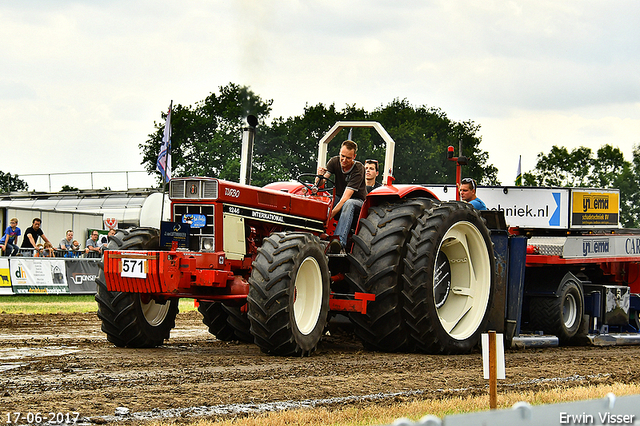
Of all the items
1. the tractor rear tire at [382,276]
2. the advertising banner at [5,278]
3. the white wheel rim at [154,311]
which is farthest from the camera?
the advertising banner at [5,278]

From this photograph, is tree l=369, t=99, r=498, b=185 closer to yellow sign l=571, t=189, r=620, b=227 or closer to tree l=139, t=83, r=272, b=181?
tree l=139, t=83, r=272, b=181

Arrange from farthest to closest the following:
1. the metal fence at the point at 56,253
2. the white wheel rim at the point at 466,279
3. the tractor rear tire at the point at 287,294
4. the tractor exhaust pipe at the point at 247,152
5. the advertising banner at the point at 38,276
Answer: the metal fence at the point at 56,253
the advertising banner at the point at 38,276
the white wheel rim at the point at 466,279
the tractor exhaust pipe at the point at 247,152
the tractor rear tire at the point at 287,294

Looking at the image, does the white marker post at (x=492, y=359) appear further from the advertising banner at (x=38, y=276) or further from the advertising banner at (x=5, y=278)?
the advertising banner at (x=38, y=276)

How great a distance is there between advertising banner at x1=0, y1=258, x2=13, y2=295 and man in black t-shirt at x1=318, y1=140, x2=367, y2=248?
11.1 metres

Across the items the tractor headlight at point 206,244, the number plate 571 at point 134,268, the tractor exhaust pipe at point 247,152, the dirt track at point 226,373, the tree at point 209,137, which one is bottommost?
the dirt track at point 226,373

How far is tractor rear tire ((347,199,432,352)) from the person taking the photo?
346 inches

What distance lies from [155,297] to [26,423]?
4.14 m

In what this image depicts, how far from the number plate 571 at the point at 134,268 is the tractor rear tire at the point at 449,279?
2.74 m

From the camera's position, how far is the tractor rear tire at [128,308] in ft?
28.2

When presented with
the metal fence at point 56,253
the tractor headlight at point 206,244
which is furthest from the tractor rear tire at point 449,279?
the metal fence at point 56,253

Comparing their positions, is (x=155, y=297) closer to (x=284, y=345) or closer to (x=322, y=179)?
(x=284, y=345)

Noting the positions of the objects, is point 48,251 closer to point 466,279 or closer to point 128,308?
point 128,308

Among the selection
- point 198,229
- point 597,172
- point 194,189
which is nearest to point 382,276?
point 198,229

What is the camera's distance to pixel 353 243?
9125mm
